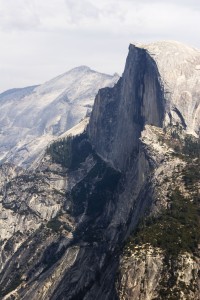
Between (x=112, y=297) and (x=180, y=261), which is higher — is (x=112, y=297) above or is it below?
below

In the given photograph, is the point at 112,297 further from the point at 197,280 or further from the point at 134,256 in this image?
the point at 197,280

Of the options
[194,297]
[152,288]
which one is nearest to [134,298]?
[152,288]

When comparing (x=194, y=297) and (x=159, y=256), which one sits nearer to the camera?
(x=194, y=297)

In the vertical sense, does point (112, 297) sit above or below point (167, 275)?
below

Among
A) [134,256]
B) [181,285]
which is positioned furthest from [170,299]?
[134,256]

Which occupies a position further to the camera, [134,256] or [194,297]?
[134,256]

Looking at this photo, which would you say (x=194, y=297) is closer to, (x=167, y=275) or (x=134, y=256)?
(x=167, y=275)

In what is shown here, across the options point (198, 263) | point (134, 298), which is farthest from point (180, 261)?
point (134, 298)
